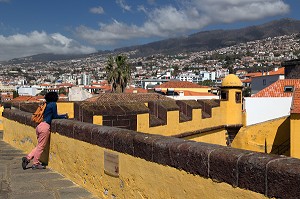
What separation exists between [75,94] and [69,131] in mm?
22541

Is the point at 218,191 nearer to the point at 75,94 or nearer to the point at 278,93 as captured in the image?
the point at 278,93

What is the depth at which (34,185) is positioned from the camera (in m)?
4.55

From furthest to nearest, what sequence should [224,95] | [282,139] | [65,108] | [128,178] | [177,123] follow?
[282,139] < [224,95] < [65,108] < [177,123] < [128,178]

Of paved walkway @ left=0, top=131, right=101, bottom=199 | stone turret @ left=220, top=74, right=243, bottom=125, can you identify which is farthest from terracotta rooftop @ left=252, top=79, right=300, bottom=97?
paved walkway @ left=0, top=131, right=101, bottom=199

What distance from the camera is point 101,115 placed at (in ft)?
22.5

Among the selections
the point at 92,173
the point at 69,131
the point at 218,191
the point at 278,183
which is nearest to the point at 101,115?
the point at 69,131

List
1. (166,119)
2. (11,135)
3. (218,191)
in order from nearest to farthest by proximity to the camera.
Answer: (218,191) < (11,135) < (166,119)

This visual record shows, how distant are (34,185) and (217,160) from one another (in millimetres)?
2756

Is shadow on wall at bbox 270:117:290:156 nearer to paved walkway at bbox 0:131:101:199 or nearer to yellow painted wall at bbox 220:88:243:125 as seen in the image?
yellow painted wall at bbox 220:88:243:125

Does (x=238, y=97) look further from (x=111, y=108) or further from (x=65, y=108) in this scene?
(x=111, y=108)

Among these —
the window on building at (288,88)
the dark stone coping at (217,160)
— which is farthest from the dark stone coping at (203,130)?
the window on building at (288,88)

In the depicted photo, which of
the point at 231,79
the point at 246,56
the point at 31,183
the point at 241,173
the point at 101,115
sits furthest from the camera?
the point at 246,56

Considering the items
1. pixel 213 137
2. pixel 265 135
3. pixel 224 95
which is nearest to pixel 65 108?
pixel 213 137

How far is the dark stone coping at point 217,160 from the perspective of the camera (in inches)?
85.1
